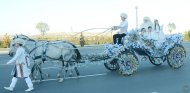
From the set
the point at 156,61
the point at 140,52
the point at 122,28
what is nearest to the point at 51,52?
the point at 122,28

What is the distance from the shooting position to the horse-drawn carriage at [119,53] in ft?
48.5

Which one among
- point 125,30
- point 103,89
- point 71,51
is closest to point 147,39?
point 125,30

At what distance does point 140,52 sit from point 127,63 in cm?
135

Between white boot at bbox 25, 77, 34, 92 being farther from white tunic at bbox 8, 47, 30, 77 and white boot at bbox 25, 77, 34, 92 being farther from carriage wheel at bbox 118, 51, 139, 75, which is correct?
carriage wheel at bbox 118, 51, 139, 75

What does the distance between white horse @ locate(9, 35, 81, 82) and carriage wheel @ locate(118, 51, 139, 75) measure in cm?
162

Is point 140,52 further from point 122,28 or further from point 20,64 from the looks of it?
point 20,64

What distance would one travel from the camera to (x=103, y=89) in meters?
13.1

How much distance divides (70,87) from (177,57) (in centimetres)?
602

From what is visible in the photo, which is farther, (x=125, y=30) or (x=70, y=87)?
(x=125, y=30)

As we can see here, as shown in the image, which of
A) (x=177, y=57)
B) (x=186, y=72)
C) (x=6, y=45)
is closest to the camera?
(x=186, y=72)

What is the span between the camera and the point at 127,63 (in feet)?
52.5

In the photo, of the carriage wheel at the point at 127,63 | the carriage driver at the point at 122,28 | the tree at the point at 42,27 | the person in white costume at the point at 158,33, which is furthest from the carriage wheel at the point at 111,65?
the tree at the point at 42,27

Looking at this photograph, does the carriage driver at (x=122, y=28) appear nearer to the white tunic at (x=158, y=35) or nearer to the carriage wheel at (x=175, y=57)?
the white tunic at (x=158, y=35)

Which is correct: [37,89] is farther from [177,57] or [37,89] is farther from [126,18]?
[177,57]
